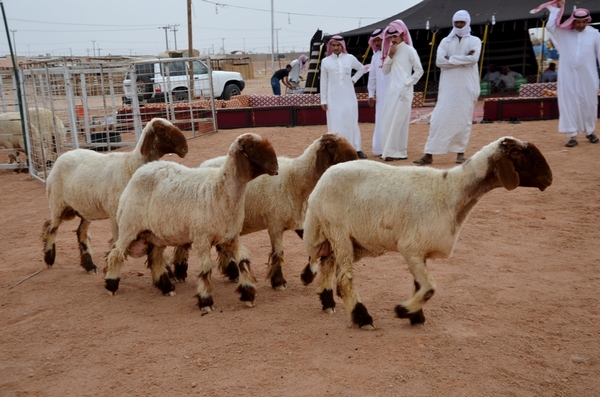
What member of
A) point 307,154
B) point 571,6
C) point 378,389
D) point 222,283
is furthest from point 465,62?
point 571,6

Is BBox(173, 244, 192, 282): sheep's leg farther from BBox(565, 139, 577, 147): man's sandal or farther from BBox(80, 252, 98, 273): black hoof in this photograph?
BBox(565, 139, 577, 147): man's sandal

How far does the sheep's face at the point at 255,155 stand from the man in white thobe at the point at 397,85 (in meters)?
6.45

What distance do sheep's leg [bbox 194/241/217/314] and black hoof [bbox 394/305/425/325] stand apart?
5.10 feet

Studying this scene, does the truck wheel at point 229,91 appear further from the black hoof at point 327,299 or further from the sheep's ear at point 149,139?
the black hoof at point 327,299

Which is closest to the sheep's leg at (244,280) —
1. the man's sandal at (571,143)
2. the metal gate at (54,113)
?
the metal gate at (54,113)

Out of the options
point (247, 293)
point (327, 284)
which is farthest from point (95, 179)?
point (327, 284)

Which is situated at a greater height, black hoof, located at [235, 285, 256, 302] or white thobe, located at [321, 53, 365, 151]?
white thobe, located at [321, 53, 365, 151]

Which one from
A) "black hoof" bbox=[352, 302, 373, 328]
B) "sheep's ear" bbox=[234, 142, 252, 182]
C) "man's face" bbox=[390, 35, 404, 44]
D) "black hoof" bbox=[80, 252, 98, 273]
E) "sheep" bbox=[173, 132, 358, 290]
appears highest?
"man's face" bbox=[390, 35, 404, 44]

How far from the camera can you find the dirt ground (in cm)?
385

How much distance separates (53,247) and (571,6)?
19.1m

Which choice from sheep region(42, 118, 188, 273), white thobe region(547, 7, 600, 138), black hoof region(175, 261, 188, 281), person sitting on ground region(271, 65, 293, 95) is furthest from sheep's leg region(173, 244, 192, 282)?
person sitting on ground region(271, 65, 293, 95)

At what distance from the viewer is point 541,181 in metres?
4.31

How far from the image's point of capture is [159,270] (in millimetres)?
5598

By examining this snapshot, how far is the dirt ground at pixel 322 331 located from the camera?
3848mm
